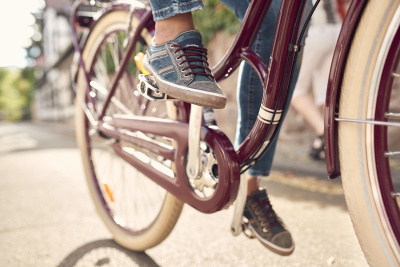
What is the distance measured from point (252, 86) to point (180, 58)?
32 centimetres

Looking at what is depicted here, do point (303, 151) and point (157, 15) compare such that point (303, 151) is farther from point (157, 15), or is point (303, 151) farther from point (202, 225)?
point (157, 15)

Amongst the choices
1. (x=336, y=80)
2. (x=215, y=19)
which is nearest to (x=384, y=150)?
(x=336, y=80)

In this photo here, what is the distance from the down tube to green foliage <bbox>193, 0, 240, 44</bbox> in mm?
3708

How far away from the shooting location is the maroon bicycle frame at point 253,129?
82 centimetres

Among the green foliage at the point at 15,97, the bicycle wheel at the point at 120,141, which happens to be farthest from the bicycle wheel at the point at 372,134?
the green foliage at the point at 15,97

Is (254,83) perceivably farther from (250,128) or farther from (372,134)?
(372,134)

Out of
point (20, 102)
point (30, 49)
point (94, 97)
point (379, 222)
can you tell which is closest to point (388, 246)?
point (379, 222)

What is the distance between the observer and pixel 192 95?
0.82 m

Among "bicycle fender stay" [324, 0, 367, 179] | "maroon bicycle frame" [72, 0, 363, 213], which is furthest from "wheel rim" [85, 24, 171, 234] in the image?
"bicycle fender stay" [324, 0, 367, 179]

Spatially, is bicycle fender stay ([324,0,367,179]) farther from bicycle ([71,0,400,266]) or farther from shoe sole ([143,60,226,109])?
shoe sole ([143,60,226,109])

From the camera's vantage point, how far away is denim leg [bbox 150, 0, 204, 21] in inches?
33.9

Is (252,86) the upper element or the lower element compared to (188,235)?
upper

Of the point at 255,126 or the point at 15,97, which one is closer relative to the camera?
the point at 255,126

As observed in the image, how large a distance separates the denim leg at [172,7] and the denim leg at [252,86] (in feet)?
0.88
